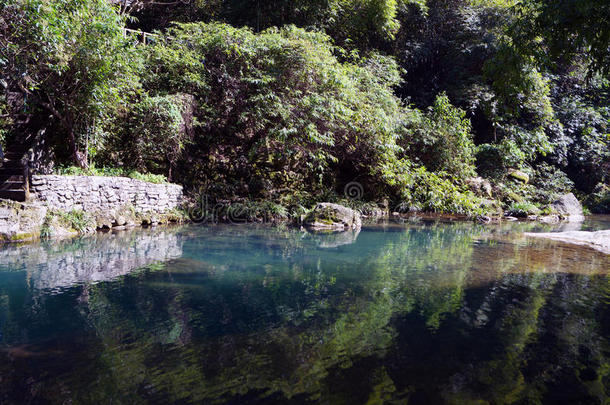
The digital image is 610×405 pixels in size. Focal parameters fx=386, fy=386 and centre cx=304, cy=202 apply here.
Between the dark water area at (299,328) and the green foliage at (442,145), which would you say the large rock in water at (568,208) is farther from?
the dark water area at (299,328)

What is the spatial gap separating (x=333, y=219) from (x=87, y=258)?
6.97 metres

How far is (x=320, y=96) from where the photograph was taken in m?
13.4

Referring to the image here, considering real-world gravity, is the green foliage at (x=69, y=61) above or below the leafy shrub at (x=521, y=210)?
above

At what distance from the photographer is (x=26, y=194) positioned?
8859 mm

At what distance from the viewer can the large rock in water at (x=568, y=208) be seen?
680 inches

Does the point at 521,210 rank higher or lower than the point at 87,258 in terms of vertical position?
higher

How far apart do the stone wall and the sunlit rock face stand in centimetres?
132

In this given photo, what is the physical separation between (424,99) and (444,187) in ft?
25.4

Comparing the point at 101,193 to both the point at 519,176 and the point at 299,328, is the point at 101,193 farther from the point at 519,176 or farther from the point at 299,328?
the point at 519,176

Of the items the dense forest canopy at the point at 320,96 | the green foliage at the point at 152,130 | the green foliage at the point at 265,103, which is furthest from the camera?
the green foliage at the point at 265,103

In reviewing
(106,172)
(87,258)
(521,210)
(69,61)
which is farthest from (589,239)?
(69,61)

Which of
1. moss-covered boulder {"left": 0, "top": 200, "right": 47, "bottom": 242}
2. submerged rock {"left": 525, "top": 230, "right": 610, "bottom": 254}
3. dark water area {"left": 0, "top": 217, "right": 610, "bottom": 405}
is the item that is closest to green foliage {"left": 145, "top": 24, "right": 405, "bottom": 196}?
moss-covered boulder {"left": 0, "top": 200, "right": 47, "bottom": 242}

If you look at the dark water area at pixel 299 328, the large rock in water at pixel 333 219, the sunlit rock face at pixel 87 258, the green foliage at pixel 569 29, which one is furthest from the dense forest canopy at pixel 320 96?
the sunlit rock face at pixel 87 258

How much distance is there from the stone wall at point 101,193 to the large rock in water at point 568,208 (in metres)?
16.4
